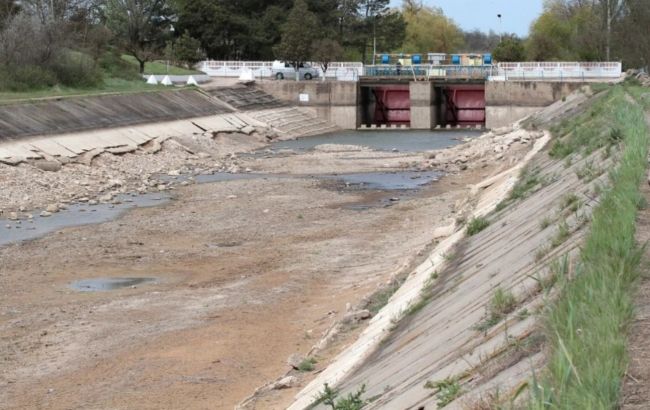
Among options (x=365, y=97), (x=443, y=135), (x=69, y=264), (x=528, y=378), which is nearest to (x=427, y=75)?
(x=365, y=97)

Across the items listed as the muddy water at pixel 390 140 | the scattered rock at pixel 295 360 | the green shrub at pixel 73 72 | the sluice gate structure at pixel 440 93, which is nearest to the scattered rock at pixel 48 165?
the green shrub at pixel 73 72

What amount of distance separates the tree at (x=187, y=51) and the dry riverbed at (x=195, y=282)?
46.8m

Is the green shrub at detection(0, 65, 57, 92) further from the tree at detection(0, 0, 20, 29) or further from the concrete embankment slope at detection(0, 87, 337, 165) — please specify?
the tree at detection(0, 0, 20, 29)

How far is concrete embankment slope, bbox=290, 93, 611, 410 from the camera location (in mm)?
7906

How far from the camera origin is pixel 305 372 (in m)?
13.4

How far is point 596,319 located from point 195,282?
581 inches

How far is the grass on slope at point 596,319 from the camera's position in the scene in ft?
19.4

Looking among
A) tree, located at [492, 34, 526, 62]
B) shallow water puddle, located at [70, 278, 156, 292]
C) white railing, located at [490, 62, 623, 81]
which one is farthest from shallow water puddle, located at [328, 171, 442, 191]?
tree, located at [492, 34, 526, 62]

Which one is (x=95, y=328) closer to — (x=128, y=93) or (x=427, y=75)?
(x=128, y=93)

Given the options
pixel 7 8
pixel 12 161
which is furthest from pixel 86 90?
pixel 12 161

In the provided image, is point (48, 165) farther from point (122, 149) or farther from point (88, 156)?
point (122, 149)

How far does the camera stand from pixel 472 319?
1020cm

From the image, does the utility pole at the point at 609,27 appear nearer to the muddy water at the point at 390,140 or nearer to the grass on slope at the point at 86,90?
the muddy water at the point at 390,140

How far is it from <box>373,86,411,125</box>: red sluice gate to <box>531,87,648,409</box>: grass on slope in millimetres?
73034
